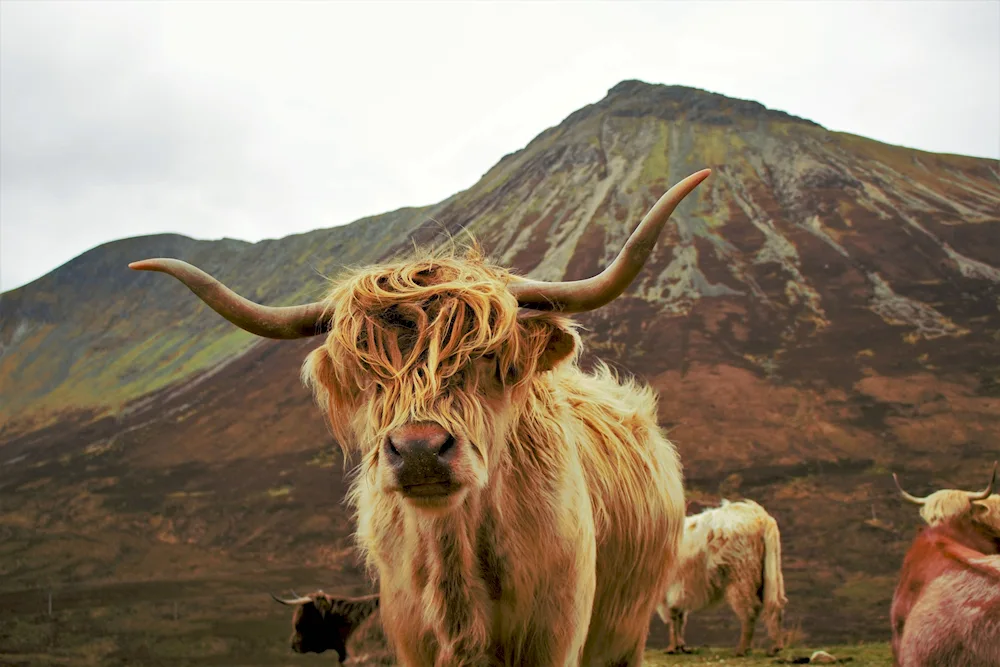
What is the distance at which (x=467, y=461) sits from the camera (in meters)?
2.91

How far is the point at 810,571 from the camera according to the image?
20.6 meters

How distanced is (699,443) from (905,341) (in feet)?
50.8

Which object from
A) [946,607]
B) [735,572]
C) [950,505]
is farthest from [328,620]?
[946,607]

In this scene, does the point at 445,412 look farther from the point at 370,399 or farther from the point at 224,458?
the point at 224,458

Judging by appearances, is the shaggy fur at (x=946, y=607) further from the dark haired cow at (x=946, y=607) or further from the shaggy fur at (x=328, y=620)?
the shaggy fur at (x=328, y=620)

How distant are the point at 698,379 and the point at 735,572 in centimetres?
2429

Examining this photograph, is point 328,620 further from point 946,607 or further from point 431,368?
point 431,368

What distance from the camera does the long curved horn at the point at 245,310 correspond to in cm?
331

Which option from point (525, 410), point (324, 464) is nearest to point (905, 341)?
point (324, 464)

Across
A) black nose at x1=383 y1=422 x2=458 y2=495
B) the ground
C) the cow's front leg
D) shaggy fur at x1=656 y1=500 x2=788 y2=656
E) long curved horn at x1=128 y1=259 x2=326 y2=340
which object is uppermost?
long curved horn at x1=128 y1=259 x2=326 y2=340

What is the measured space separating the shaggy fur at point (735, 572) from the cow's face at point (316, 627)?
15.5ft

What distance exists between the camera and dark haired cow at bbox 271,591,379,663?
10.2 meters

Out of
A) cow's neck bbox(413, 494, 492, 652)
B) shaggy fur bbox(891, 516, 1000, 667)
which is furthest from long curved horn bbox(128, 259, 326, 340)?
shaggy fur bbox(891, 516, 1000, 667)

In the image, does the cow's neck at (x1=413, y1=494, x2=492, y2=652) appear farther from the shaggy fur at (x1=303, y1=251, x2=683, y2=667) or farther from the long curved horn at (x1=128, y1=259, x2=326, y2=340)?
the long curved horn at (x1=128, y1=259, x2=326, y2=340)
